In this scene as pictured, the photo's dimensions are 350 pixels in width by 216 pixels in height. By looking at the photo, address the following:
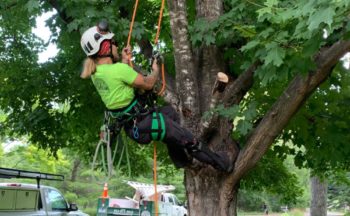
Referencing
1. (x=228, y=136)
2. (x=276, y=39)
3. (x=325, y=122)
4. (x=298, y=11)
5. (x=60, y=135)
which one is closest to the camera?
(x=298, y=11)

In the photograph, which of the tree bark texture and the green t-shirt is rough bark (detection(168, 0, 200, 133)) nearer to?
the tree bark texture

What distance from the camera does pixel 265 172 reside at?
1077cm

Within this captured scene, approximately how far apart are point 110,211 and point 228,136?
9.61 m

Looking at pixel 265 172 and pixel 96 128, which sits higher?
pixel 96 128

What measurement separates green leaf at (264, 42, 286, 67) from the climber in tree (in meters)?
1.33

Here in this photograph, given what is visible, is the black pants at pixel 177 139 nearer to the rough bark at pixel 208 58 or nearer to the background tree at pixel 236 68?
the background tree at pixel 236 68

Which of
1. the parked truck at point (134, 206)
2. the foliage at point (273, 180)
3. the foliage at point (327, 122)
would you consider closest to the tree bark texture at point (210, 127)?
the foliage at point (327, 122)

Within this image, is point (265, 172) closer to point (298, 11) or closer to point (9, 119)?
point (9, 119)

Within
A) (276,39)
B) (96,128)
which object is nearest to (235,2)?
(276,39)

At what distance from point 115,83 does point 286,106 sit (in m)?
1.76

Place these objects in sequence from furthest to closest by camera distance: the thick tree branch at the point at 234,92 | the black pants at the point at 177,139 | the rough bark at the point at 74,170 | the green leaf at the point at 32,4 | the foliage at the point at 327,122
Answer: the rough bark at the point at 74,170 → the foliage at the point at 327,122 → the green leaf at the point at 32,4 → the thick tree branch at the point at 234,92 → the black pants at the point at 177,139

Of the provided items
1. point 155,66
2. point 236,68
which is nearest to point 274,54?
point 155,66

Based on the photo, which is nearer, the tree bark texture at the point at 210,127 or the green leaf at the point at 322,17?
the green leaf at the point at 322,17

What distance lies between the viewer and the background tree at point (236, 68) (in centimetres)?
450
